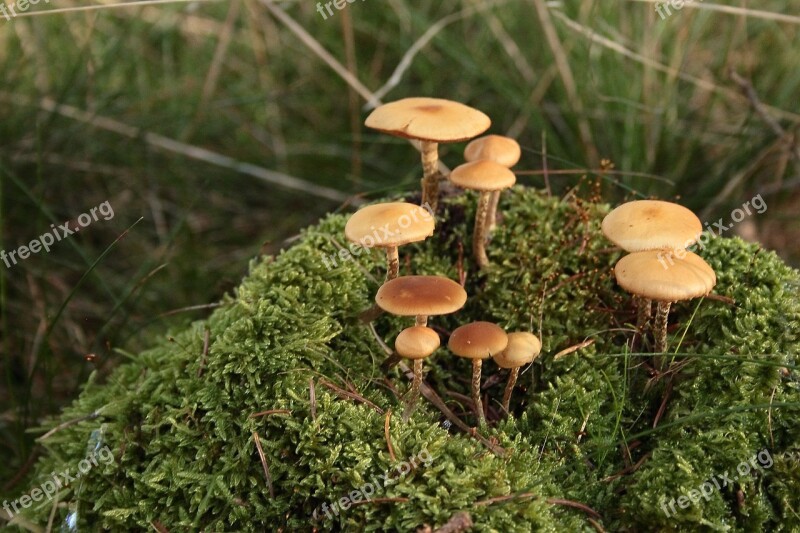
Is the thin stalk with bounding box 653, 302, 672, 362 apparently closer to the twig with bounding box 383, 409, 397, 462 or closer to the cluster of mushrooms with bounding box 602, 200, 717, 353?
the cluster of mushrooms with bounding box 602, 200, 717, 353

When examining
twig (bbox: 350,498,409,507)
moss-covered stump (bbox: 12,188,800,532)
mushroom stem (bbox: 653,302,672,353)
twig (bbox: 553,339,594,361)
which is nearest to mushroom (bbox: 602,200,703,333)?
mushroom stem (bbox: 653,302,672,353)

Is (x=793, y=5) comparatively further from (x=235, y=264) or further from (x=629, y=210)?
(x=235, y=264)

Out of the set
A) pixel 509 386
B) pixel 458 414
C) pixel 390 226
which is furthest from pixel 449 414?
pixel 390 226

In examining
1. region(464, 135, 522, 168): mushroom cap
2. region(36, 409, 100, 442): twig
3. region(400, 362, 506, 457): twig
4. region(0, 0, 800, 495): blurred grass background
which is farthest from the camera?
region(0, 0, 800, 495): blurred grass background

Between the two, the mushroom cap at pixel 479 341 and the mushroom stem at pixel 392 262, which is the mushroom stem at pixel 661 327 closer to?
the mushroom cap at pixel 479 341

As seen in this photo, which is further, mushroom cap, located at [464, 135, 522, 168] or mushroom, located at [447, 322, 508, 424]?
mushroom cap, located at [464, 135, 522, 168]

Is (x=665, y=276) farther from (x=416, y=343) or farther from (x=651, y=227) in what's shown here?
(x=416, y=343)

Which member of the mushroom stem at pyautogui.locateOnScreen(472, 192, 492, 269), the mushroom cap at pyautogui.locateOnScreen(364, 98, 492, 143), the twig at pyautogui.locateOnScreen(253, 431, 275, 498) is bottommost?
the twig at pyautogui.locateOnScreen(253, 431, 275, 498)
